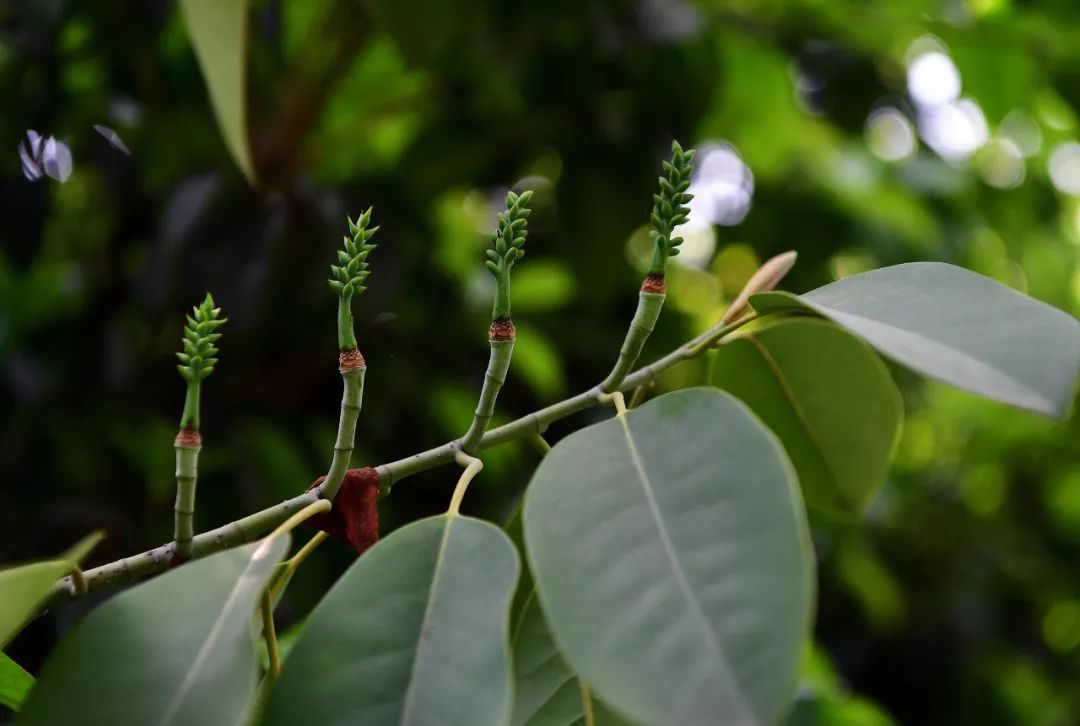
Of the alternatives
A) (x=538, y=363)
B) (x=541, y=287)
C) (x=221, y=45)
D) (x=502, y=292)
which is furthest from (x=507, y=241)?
(x=541, y=287)

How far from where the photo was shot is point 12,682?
36cm

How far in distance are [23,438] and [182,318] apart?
0.18 meters

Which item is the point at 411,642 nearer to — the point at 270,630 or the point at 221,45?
the point at 270,630

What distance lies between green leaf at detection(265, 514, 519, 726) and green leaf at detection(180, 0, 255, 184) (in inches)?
10.8

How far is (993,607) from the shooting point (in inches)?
75.2

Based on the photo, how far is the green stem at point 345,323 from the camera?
288mm

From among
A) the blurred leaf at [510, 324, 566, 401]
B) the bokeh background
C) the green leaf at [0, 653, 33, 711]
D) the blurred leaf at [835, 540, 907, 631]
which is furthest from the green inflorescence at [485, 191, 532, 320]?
the blurred leaf at [835, 540, 907, 631]

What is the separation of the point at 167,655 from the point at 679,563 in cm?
13

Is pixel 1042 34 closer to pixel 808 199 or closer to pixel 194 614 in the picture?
pixel 808 199

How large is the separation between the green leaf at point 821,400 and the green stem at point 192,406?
8.0 inches

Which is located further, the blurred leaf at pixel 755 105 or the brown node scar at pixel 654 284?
the blurred leaf at pixel 755 105

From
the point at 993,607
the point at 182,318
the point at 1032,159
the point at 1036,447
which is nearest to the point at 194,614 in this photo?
the point at 182,318

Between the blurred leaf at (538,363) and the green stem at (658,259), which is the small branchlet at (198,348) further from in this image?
the blurred leaf at (538,363)

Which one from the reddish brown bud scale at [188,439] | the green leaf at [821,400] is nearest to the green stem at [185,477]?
the reddish brown bud scale at [188,439]
